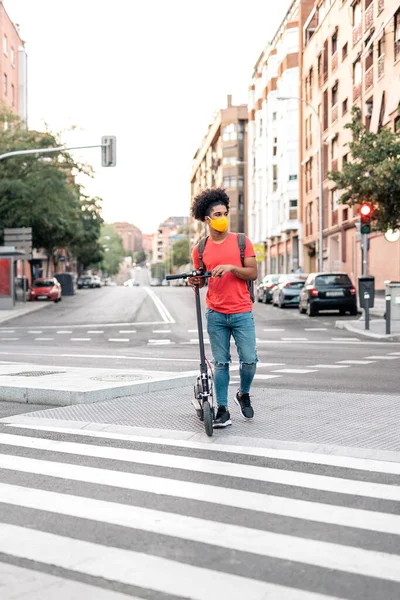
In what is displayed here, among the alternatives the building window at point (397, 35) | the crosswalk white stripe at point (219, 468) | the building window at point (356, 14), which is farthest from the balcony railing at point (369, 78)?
the crosswalk white stripe at point (219, 468)

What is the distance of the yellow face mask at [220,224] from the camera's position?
21.5ft

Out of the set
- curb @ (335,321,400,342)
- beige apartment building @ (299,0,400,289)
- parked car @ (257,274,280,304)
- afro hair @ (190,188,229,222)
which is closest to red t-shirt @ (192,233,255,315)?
afro hair @ (190,188,229,222)

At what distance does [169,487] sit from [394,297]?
16823 mm

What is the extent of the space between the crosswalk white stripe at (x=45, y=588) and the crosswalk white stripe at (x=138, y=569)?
12 cm

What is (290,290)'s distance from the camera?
36469mm

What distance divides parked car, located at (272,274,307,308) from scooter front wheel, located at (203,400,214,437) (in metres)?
30.1

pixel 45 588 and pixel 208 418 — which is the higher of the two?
pixel 208 418

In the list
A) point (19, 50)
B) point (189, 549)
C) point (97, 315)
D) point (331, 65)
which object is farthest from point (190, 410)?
point (19, 50)

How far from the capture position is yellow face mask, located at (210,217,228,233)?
21.5 ft

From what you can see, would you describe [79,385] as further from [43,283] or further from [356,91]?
[43,283]

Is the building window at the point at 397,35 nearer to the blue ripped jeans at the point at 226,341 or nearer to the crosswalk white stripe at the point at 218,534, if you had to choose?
the blue ripped jeans at the point at 226,341

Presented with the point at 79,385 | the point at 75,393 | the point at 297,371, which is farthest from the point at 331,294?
the point at 75,393

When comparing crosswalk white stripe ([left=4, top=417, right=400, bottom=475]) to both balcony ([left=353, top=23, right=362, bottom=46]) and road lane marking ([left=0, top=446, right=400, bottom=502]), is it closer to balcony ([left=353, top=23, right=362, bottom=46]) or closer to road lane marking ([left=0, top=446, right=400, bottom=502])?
road lane marking ([left=0, top=446, right=400, bottom=502])

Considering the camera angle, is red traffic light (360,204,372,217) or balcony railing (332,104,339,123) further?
balcony railing (332,104,339,123)
